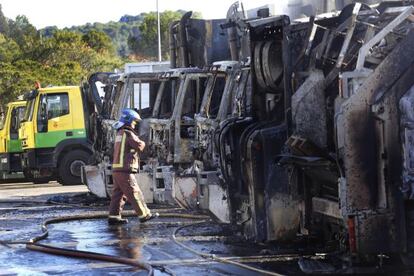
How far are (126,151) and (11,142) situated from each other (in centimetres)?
1049

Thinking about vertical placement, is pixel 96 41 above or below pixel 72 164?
above

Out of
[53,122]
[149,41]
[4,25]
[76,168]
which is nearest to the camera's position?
[53,122]

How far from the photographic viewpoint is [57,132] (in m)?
18.9

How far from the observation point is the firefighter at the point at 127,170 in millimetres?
11047

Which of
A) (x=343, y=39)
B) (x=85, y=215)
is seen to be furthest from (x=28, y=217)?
(x=343, y=39)

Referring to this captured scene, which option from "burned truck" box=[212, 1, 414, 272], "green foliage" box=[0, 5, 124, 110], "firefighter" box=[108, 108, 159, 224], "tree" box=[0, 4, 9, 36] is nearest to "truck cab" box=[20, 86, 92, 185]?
"firefighter" box=[108, 108, 159, 224]

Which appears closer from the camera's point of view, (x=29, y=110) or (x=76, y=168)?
(x=29, y=110)

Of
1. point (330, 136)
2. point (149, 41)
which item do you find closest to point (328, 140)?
point (330, 136)

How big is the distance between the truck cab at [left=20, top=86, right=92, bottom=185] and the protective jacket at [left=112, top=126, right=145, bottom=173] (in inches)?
290

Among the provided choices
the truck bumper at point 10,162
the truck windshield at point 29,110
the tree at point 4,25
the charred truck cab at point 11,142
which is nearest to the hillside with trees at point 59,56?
the tree at point 4,25

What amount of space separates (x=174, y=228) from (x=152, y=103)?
2.94 meters

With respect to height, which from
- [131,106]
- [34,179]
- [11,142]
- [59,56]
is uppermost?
[59,56]

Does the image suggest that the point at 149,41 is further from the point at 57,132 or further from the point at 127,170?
the point at 127,170

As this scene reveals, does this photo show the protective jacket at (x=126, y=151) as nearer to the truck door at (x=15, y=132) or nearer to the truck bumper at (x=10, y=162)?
the truck door at (x=15, y=132)
